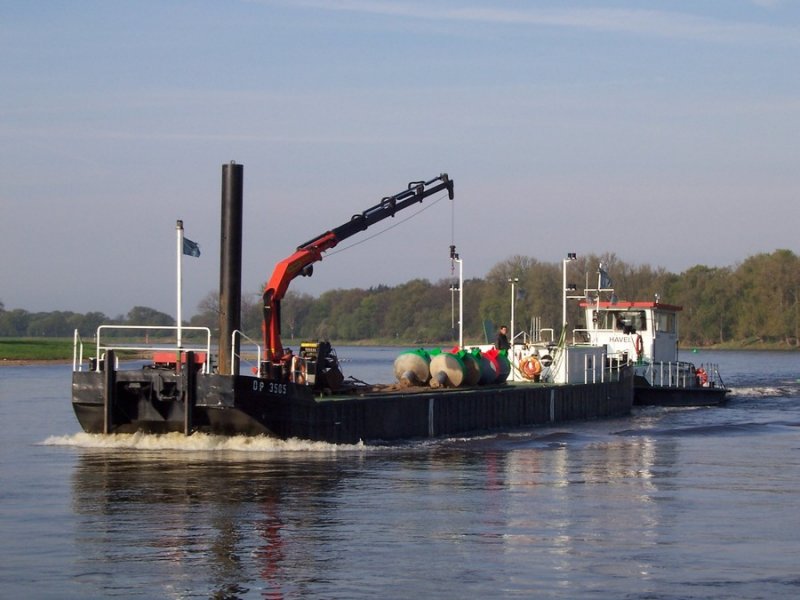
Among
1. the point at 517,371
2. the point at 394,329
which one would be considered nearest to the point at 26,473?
the point at 517,371

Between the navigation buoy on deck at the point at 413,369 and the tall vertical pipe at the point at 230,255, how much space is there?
733cm

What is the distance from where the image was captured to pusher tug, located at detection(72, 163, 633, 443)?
25.0 metres

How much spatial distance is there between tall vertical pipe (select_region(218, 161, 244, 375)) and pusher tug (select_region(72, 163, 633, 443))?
0.02 m

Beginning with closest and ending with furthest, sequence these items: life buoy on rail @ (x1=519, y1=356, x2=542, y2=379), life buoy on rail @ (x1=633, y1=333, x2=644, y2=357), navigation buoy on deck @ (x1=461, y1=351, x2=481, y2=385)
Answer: navigation buoy on deck @ (x1=461, y1=351, x2=481, y2=385)
life buoy on rail @ (x1=519, y1=356, x2=542, y2=379)
life buoy on rail @ (x1=633, y1=333, x2=644, y2=357)

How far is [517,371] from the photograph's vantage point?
133ft

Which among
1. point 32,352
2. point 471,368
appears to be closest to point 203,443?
point 471,368

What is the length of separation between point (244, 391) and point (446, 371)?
9.47m

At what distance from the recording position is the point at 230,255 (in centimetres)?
2648

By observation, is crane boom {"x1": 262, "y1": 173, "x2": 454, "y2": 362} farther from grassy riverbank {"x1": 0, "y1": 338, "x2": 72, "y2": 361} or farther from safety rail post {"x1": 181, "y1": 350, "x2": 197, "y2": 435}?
grassy riverbank {"x1": 0, "y1": 338, "x2": 72, "y2": 361}

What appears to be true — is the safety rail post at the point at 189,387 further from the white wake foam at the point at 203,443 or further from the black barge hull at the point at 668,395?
the black barge hull at the point at 668,395

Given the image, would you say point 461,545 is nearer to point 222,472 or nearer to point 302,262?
point 222,472

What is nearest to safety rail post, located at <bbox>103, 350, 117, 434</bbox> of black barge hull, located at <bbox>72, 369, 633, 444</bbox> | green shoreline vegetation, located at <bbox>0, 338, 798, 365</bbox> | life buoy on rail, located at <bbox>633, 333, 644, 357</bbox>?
black barge hull, located at <bbox>72, 369, 633, 444</bbox>

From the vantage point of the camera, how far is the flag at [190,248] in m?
26.6

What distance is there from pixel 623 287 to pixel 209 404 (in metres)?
87.5
